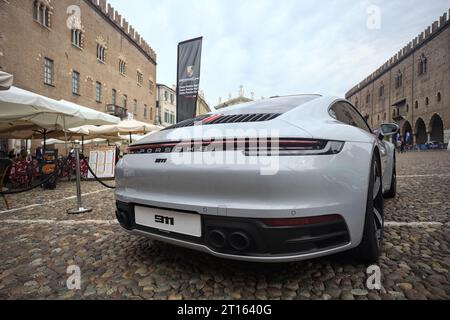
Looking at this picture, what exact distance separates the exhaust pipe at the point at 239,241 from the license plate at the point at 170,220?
0.70 ft

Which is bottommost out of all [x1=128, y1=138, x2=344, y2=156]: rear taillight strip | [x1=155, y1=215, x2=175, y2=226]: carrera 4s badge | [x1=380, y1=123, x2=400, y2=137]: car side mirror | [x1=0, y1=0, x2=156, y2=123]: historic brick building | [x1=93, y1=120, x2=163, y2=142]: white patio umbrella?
[x1=155, y1=215, x2=175, y2=226]: carrera 4s badge

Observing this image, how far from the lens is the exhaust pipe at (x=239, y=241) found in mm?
1376

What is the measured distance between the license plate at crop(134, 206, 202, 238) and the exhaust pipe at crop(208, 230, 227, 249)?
0.08 m

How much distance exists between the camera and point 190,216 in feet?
5.07

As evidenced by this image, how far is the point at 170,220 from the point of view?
65.1 inches

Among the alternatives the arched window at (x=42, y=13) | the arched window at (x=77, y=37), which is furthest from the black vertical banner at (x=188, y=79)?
the arched window at (x=77, y=37)

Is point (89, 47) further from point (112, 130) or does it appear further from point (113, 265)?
point (113, 265)

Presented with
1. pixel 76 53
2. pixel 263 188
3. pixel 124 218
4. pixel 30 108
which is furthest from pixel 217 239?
pixel 76 53

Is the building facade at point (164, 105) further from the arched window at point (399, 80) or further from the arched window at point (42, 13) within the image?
the arched window at point (399, 80)

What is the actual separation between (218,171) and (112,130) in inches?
357

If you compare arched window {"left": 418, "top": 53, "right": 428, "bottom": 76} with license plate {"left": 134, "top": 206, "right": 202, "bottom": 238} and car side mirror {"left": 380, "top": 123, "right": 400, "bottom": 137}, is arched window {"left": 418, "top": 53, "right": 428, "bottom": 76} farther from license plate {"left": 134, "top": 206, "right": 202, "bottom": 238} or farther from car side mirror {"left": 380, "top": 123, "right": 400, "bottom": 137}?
license plate {"left": 134, "top": 206, "right": 202, "bottom": 238}

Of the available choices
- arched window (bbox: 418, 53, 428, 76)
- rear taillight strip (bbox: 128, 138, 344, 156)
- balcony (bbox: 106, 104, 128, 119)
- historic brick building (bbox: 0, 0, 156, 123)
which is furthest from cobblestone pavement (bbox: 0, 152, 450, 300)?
arched window (bbox: 418, 53, 428, 76)

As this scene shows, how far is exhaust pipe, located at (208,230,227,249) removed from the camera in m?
1.43

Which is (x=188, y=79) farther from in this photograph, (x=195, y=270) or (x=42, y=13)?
(x=42, y=13)
